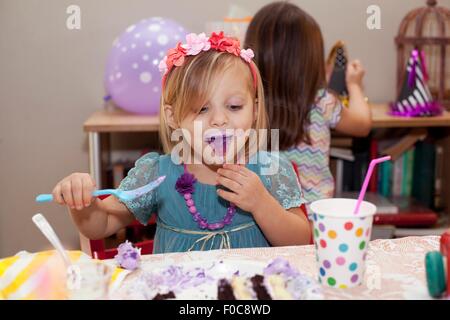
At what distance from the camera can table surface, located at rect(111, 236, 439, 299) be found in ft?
2.47

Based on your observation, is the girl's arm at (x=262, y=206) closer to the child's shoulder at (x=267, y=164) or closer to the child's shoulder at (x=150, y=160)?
the child's shoulder at (x=267, y=164)

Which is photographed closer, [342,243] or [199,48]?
[342,243]

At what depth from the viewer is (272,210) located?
1.09 metres

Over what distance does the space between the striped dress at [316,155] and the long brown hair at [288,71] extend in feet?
0.12

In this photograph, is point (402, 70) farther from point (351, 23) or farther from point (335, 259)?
point (335, 259)

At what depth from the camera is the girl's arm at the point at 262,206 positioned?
105 cm

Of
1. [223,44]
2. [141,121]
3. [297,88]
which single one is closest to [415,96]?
[297,88]

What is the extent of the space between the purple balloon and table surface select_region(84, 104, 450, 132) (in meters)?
0.07

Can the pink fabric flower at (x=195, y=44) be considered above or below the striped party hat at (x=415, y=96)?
above

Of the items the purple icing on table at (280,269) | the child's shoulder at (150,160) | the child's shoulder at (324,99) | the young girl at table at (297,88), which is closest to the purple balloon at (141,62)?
the young girl at table at (297,88)

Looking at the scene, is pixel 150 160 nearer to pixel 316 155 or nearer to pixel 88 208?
pixel 88 208

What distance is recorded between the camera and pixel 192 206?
1.20 metres

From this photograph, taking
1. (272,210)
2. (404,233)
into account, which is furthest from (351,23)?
(272,210)

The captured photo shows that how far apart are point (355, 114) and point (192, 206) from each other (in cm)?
97
